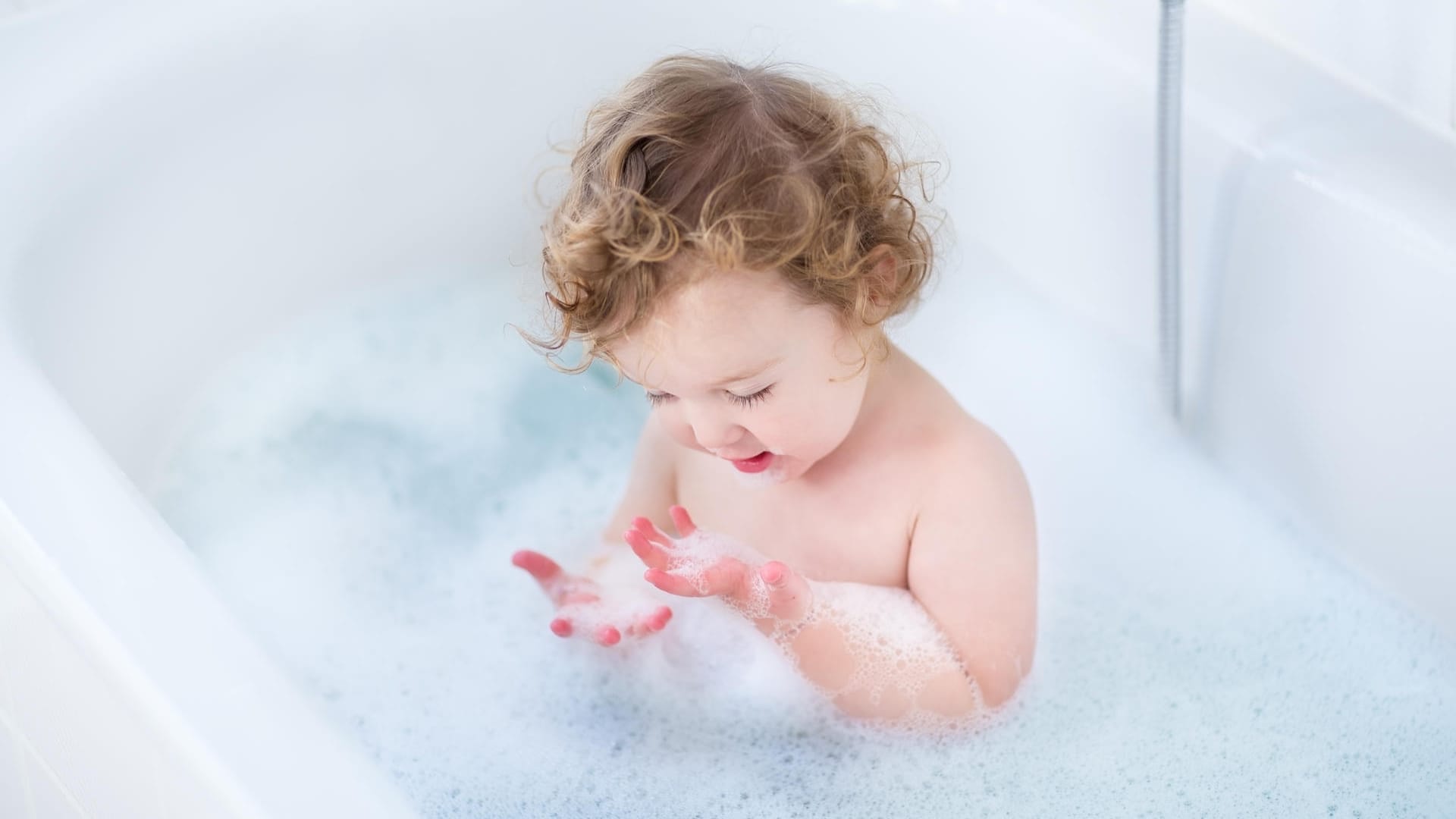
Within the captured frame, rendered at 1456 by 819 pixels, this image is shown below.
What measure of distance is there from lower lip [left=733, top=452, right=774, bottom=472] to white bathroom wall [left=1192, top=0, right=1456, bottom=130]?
554 mm


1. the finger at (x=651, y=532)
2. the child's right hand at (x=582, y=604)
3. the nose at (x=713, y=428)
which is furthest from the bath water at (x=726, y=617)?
the nose at (x=713, y=428)

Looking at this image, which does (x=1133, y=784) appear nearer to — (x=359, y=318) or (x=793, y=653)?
(x=793, y=653)

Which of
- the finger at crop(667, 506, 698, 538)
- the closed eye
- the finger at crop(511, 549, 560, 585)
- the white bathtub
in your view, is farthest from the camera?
the finger at crop(511, 549, 560, 585)

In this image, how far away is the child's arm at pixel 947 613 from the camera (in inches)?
38.8

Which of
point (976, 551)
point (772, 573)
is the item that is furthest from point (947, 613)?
point (772, 573)

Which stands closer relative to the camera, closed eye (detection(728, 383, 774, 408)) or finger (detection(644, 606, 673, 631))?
closed eye (detection(728, 383, 774, 408))

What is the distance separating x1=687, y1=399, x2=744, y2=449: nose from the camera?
2.82ft

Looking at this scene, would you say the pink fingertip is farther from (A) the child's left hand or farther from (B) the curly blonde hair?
(B) the curly blonde hair

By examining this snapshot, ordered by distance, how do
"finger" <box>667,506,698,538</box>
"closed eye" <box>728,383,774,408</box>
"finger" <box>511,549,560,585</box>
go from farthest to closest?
"finger" <box>511,549,560,585</box> < "finger" <box>667,506,698,538</box> < "closed eye" <box>728,383,774,408</box>

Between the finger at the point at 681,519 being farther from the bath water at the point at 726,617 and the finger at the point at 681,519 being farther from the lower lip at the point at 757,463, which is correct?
the bath water at the point at 726,617

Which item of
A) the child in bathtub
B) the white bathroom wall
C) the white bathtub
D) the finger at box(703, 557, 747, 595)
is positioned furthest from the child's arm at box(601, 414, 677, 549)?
the white bathroom wall

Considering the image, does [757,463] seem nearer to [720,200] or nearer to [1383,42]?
[720,200]

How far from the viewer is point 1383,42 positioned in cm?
106

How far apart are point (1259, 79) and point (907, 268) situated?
0.41 m
